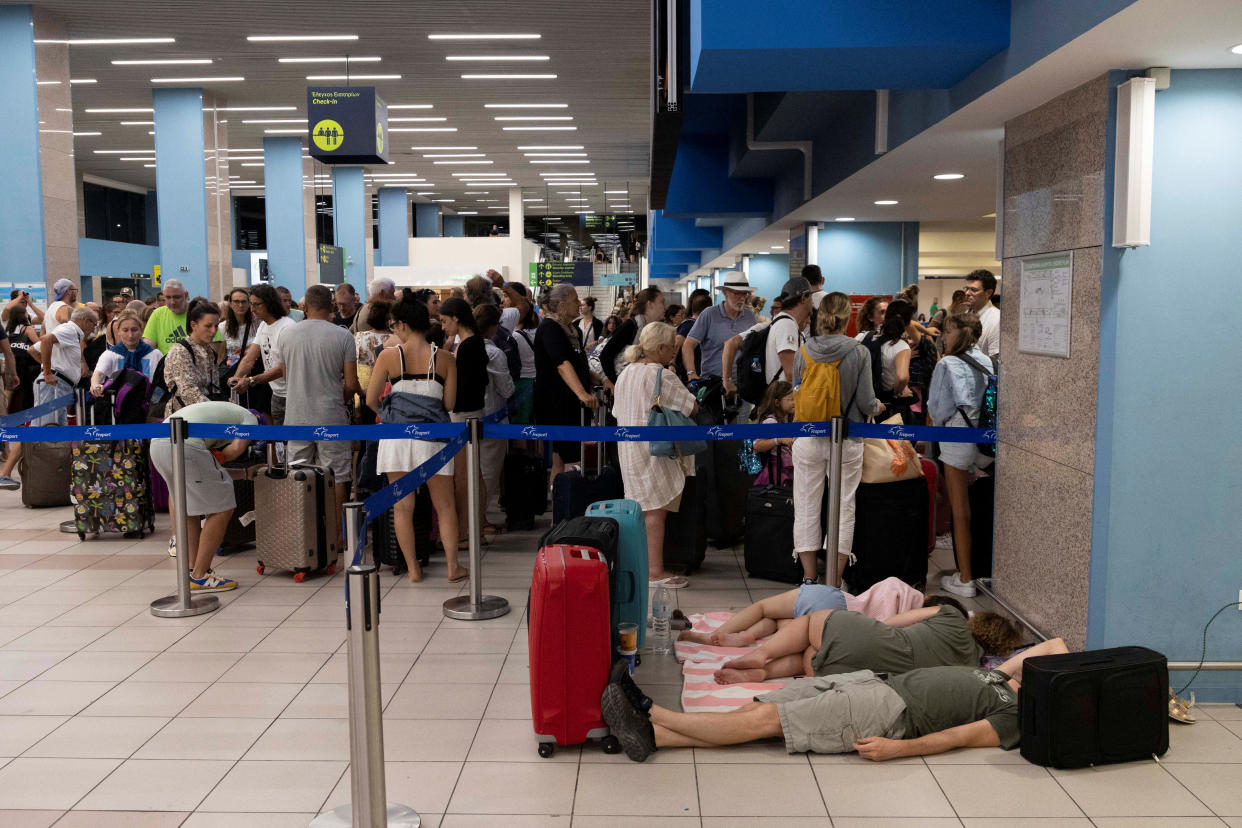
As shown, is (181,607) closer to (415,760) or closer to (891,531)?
(415,760)

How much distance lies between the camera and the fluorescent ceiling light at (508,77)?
14.8 metres

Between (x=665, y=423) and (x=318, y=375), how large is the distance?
2264mm

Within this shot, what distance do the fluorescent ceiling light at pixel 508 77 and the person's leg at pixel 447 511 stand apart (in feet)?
33.0

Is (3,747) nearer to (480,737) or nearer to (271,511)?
(480,737)

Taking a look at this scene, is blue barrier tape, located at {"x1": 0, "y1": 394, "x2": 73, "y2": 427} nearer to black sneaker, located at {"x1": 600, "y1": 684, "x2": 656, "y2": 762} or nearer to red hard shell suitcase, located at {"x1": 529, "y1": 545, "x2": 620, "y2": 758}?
red hard shell suitcase, located at {"x1": 529, "y1": 545, "x2": 620, "y2": 758}

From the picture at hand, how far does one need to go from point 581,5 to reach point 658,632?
825cm

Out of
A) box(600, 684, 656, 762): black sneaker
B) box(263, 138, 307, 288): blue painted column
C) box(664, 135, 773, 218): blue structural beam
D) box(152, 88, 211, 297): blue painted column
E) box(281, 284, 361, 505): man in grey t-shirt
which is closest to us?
box(600, 684, 656, 762): black sneaker

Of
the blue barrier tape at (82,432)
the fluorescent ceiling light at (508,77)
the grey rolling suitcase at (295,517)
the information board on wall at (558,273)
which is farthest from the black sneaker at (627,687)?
the information board on wall at (558,273)

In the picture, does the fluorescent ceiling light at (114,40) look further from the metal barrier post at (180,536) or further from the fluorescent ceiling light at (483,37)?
the metal barrier post at (180,536)

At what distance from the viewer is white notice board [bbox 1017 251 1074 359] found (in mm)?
4488

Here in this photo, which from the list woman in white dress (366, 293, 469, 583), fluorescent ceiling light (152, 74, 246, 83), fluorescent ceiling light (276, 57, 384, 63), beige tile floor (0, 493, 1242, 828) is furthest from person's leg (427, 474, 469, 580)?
fluorescent ceiling light (152, 74, 246, 83)

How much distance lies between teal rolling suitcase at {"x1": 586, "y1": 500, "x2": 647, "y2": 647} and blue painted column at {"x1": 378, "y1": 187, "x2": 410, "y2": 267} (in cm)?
2583

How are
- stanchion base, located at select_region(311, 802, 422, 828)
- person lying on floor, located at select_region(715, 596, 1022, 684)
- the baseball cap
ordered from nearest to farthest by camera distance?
stanchion base, located at select_region(311, 802, 422, 828) → person lying on floor, located at select_region(715, 596, 1022, 684) → the baseball cap

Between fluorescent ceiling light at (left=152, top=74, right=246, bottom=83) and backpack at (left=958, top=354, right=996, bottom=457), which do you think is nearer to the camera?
backpack at (left=958, top=354, right=996, bottom=457)
